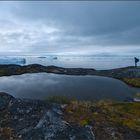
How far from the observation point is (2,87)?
6744 centimetres

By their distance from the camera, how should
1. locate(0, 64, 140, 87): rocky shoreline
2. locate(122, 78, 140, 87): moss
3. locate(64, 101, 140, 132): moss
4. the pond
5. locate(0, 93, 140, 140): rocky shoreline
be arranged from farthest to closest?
locate(0, 64, 140, 87): rocky shoreline, locate(122, 78, 140, 87): moss, the pond, locate(64, 101, 140, 132): moss, locate(0, 93, 140, 140): rocky shoreline

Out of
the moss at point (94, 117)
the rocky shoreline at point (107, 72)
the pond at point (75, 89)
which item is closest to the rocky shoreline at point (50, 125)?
the moss at point (94, 117)

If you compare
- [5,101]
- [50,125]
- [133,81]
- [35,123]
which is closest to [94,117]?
[50,125]

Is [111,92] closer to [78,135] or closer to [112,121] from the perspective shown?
[112,121]

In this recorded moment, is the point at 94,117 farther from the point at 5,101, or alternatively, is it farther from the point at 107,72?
the point at 107,72

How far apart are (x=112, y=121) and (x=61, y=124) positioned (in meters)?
6.45

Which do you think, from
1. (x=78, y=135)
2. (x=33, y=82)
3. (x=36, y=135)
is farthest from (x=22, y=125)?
(x=33, y=82)

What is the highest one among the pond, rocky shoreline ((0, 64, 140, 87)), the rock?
rocky shoreline ((0, 64, 140, 87))

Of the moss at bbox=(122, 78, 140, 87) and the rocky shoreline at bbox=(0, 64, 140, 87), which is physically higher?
the rocky shoreline at bbox=(0, 64, 140, 87)

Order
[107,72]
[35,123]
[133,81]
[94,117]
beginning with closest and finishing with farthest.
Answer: [35,123], [94,117], [133,81], [107,72]

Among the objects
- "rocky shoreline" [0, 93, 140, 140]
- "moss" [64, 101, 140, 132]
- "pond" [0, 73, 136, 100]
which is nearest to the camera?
"rocky shoreline" [0, 93, 140, 140]

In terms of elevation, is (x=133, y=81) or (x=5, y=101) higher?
(x=5, y=101)

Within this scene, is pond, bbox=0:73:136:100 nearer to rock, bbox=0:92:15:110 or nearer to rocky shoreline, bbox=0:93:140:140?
rock, bbox=0:92:15:110

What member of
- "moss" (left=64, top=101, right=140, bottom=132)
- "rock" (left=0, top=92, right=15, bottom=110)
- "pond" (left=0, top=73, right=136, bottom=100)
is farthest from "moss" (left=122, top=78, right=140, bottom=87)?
"rock" (left=0, top=92, right=15, bottom=110)
